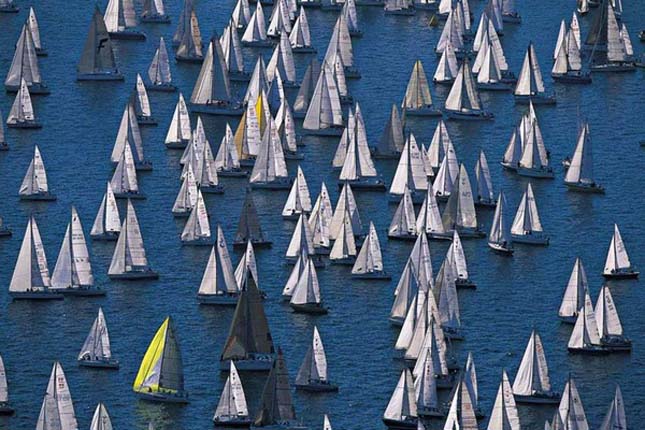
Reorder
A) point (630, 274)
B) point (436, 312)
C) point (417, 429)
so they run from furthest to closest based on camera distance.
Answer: point (630, 274), point (436, 312), point (417, 429)

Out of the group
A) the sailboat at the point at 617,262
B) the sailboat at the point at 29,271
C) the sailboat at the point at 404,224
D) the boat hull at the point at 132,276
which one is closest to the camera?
the sailboat at the point at 29,271

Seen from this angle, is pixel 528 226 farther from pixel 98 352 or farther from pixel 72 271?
pixel 98 352

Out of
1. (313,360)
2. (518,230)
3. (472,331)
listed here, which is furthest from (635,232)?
(313,360)

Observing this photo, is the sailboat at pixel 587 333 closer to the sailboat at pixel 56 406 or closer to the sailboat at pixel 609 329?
the sailboat at pixel 609 329

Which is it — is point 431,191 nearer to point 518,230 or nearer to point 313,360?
point 518,230

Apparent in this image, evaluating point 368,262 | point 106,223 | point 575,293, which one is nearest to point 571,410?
point 575,293

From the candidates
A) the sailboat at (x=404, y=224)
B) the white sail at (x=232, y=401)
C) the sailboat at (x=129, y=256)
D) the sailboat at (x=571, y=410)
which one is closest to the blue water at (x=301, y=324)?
the sailboat at (x=129, y=256)
